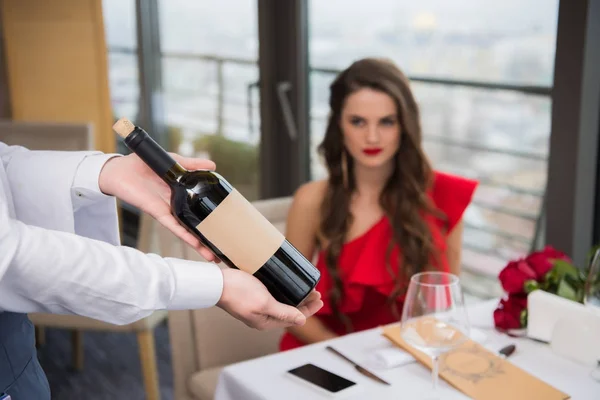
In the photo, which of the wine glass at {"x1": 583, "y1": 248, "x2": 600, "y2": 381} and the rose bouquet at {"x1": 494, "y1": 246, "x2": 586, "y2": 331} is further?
the rose bouquet at {"x1": 494, "y1": 246, "x2": 586, "y2": 331}

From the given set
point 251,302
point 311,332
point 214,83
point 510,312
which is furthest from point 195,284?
point 214,83

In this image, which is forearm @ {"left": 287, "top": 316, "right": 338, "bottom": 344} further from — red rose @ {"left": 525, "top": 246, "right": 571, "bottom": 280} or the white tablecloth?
red rose @ {"left": 525, "top": 246, "right": 571, "bottom": 280}

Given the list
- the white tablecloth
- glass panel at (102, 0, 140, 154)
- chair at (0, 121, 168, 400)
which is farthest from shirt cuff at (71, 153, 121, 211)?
glass panel at (102, 0, 140, 154)

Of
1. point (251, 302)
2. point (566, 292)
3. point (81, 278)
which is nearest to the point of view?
point (81, 278)

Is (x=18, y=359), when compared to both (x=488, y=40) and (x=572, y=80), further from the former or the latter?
(x=488, y=40)

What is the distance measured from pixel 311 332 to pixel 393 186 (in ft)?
1.54

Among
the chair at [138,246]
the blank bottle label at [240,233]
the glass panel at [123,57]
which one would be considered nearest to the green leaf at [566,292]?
the blank bottle label at [240,233]

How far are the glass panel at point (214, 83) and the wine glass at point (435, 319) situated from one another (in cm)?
221

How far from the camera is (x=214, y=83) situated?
159 inches

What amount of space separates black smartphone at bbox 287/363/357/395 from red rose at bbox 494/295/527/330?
1.41 feet

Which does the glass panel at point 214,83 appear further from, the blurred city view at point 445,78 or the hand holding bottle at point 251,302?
the hand holding bottle at point 251,302

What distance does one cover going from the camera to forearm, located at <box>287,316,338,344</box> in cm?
186

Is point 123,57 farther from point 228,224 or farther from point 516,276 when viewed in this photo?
point 228,224

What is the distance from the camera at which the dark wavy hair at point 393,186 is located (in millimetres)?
1893
